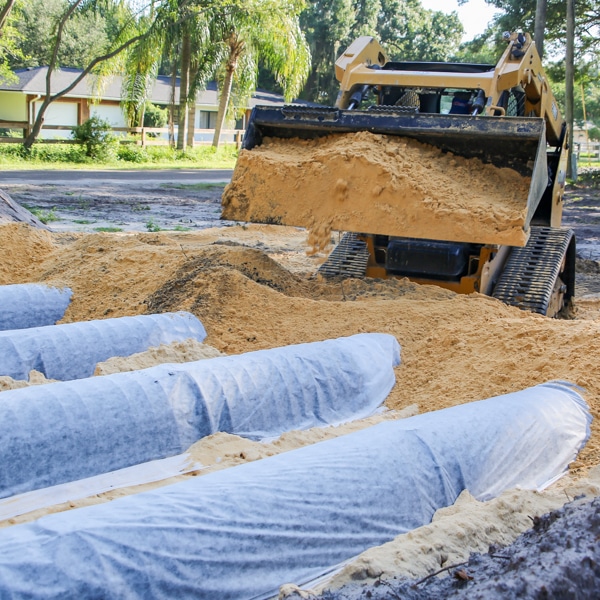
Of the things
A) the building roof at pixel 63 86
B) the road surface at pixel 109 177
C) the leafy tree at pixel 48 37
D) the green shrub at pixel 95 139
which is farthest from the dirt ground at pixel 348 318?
the leafy tree at pixel 48 37

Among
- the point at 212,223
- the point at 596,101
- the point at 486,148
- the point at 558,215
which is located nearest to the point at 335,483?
the point at 486,148

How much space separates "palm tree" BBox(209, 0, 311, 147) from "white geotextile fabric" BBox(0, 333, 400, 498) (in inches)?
993

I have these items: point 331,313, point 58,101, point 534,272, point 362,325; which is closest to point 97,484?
point 362,325

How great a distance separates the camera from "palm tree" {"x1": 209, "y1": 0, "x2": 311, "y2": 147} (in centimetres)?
2884

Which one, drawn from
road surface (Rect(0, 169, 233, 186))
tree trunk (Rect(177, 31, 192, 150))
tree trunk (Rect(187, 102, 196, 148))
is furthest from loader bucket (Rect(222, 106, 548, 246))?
tree trunk (Rect(187, 102, 196, 148))

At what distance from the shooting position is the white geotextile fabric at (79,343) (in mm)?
5016

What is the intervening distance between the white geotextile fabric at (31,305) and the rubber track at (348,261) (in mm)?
2480

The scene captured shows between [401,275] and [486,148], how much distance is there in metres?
1.40

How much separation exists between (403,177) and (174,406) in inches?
122

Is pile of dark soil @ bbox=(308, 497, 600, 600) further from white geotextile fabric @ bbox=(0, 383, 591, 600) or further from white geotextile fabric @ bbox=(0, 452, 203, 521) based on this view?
white geotextile fabric @ bbox=(0, 452, 203, 521)

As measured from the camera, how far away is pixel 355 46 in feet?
28.5

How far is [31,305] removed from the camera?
6.45 m

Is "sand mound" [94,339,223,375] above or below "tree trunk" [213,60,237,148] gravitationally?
below

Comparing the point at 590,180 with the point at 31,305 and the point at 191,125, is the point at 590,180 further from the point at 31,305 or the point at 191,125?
the point at 31,305
